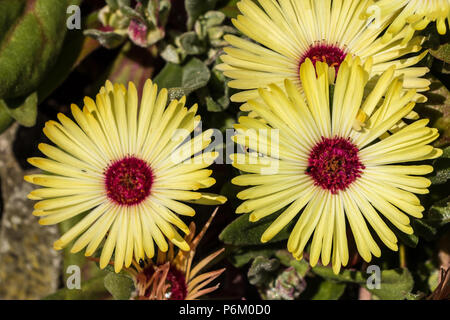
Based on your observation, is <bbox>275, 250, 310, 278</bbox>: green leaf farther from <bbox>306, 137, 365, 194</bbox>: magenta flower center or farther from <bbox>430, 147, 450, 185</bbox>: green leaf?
<bbox>430, 147, 450, 185</bbox>: green leaf

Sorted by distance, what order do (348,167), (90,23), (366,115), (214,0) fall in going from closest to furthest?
(366,115)
(348,167)
(214,0)
(90,23)

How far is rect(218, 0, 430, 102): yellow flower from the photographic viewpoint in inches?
66.5

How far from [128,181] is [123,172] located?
0.17 feet

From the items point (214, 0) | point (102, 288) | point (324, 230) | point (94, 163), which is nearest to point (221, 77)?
point (214, 0)

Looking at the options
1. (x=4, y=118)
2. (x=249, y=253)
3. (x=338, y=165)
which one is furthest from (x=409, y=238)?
(x=4, y=118)

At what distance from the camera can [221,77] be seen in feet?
6.55

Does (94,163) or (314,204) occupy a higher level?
(94,163)

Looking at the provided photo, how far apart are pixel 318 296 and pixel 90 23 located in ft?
4.46

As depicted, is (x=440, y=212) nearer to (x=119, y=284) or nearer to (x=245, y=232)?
(x=245, y=232)

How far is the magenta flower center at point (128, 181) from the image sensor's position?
174cm

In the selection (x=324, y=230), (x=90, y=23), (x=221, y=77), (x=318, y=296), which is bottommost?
(x=318, y=296)

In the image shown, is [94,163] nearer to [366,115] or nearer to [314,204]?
[314,204]

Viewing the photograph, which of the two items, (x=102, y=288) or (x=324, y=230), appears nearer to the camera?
(x=324, y=230)

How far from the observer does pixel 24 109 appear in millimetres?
1992
